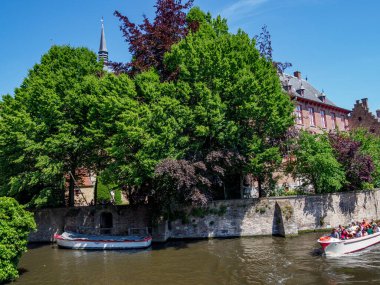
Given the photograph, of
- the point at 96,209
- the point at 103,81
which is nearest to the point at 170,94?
the point at 103,81

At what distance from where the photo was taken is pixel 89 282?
1628 centimetres

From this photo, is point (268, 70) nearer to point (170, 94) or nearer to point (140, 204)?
point (170, 94)

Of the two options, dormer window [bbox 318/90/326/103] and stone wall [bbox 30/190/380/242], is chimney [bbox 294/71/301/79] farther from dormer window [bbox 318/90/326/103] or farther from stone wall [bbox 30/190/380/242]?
stone wall [bbox 30/190/380/242]

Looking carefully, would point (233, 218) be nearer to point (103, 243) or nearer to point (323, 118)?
point (103, 243)

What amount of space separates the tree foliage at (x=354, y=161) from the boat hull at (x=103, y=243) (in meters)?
16.5

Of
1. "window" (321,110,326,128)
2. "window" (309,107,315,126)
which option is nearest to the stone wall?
"window" (309,107,315,126)

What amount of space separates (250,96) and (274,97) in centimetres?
196

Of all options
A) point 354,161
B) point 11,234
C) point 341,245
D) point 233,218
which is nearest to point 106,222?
point 233,218

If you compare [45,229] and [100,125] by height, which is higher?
[100,125]

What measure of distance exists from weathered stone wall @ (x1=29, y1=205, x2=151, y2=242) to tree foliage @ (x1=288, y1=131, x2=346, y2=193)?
1281 cm

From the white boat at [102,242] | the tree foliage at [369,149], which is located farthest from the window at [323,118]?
the white boat at [102,242]

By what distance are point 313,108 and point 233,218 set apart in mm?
25419

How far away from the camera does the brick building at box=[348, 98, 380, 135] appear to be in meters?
48.2

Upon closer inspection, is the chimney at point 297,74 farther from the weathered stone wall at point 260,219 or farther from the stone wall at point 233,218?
the weathered stone wall at point 260,219
